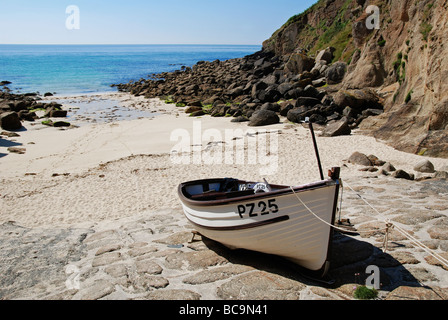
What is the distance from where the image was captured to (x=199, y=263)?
6.97m

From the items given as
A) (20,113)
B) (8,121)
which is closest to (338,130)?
(8,121)

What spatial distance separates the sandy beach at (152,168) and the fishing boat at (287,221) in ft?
7.00

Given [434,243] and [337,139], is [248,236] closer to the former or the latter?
[434,243]

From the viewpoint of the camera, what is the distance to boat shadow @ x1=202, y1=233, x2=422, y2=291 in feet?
19.6

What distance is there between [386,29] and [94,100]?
94.7 ft

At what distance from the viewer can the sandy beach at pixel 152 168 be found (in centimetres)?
1051

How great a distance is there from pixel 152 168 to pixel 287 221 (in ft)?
33.0

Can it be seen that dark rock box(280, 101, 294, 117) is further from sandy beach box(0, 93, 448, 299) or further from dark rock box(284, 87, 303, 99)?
dark rock box(284, 87, 303, 99)

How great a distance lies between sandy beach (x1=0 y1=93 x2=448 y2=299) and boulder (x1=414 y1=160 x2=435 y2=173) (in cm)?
30

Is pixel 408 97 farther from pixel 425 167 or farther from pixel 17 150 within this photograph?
pixel 17 150

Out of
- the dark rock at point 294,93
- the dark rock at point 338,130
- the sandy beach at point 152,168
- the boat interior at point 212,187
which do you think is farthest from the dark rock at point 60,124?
the boat interior at point 212,187

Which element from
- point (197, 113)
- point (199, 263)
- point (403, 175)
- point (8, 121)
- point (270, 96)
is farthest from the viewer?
point (270, 96)

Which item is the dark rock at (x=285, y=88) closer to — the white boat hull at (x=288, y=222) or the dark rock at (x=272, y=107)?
the dark rock at (x=272, y=107)

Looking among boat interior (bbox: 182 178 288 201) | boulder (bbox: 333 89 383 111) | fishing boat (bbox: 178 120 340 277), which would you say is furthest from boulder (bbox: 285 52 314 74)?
fishing boat (bbox: 178 120 340 277)
